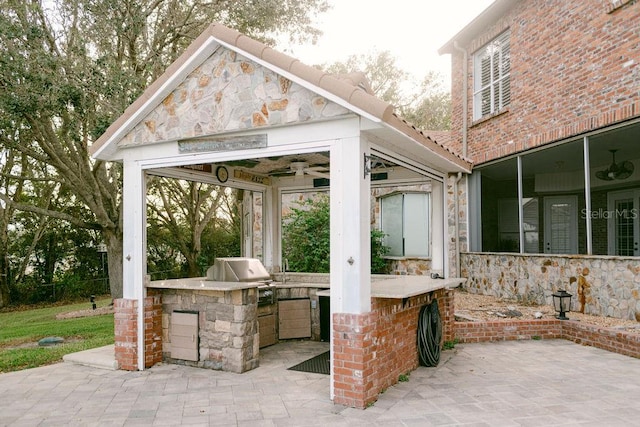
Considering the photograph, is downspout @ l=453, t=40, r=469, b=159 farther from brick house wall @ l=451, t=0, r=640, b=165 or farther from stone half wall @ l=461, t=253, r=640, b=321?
stone half wall @ l=461, t=253, r=640, b=321

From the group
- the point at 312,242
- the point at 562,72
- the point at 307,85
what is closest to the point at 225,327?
the point at 307,85

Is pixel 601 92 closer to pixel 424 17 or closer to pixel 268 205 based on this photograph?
pixel 268 205

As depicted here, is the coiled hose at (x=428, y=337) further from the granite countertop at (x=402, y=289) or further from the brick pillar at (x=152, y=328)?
the brick pillar at (x=152, y=328)

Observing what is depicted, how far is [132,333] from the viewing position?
6.01 m

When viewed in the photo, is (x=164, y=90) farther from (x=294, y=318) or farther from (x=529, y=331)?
(x=529, y=331)

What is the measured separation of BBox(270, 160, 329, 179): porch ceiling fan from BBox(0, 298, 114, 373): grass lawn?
3.92 m

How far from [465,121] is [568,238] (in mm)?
4921

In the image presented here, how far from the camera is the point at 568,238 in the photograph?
13.8m

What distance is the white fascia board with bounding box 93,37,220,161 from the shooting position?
5.46m

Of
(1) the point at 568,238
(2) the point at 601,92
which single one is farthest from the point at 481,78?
(1) the point at 568,238

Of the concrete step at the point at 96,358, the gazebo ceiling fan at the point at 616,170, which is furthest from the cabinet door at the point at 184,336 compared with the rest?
the gazebo ceiling fan at the point at 616,170

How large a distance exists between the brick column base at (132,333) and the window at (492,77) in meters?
8.35

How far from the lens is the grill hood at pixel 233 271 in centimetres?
670

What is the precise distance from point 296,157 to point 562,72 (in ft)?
18.0
